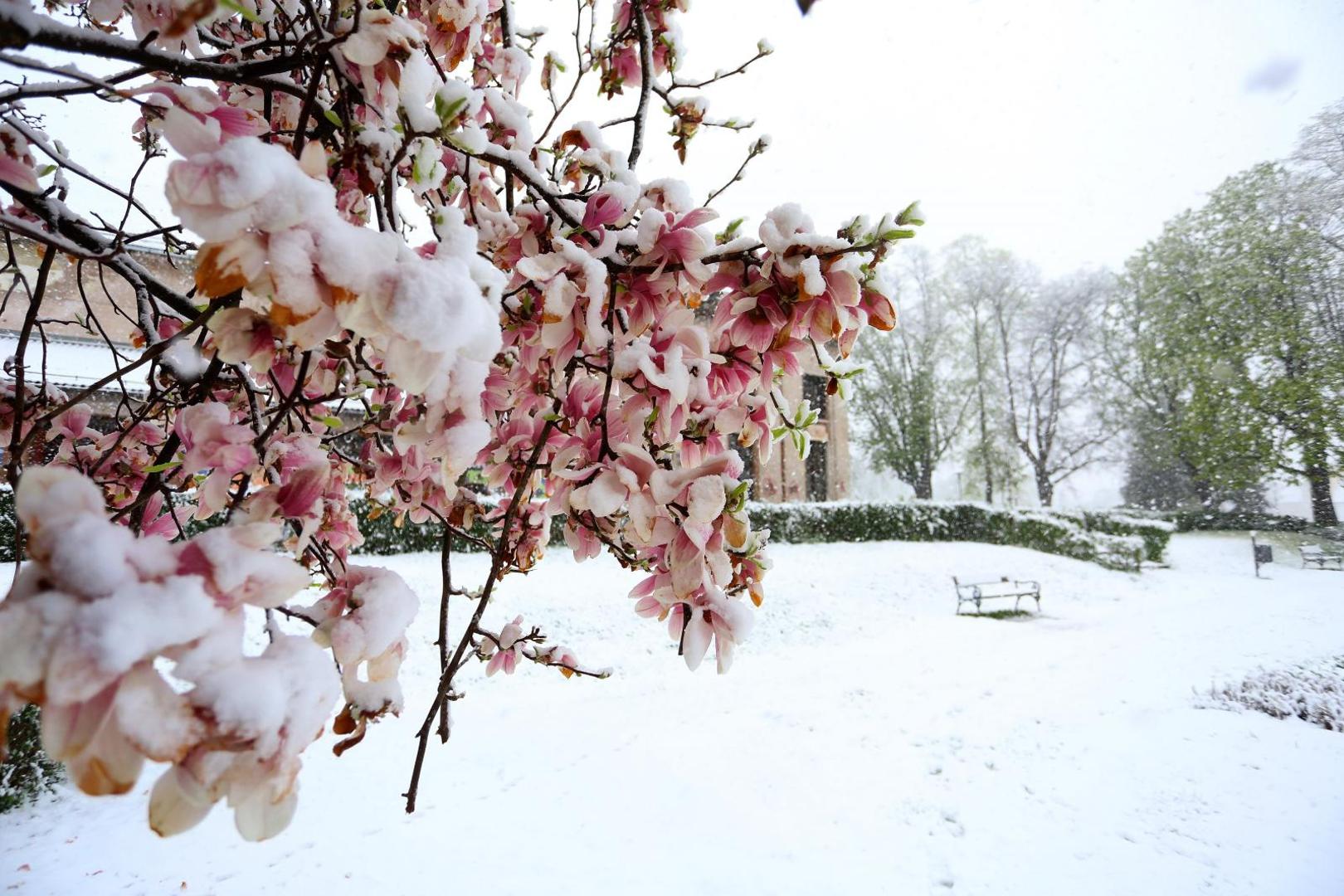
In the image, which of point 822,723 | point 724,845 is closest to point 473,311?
point 724,845

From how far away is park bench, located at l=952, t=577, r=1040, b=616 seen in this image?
5.54 meters

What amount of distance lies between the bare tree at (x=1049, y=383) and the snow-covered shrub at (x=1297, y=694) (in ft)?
37.7

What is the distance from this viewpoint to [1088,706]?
3105mm

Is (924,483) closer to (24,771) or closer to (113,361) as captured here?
(113,361)

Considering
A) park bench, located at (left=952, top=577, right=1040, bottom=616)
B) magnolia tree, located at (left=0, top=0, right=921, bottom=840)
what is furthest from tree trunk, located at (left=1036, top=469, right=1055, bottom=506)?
magnolia tree, located at (left=0, top=0, right=921, bottom=840)

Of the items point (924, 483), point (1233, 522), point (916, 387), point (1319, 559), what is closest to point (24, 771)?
point (1319, 559)

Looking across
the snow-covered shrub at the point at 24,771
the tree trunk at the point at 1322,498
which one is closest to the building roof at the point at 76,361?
the snow-covered shrub at the point at 24,771

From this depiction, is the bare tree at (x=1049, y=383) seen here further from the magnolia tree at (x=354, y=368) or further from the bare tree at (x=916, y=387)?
the magnolia tree at (x=354, y=368)

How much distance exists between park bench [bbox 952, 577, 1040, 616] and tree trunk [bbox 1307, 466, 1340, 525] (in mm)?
2038

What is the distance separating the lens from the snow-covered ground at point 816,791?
5.82 ft

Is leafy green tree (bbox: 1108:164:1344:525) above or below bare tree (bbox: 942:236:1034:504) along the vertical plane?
below

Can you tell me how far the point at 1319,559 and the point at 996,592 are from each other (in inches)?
101

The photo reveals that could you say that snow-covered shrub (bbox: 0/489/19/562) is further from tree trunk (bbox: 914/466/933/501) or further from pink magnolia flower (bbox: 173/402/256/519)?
tree trunk (bbox: 914/466/933/501)

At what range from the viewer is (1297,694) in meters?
2.88
